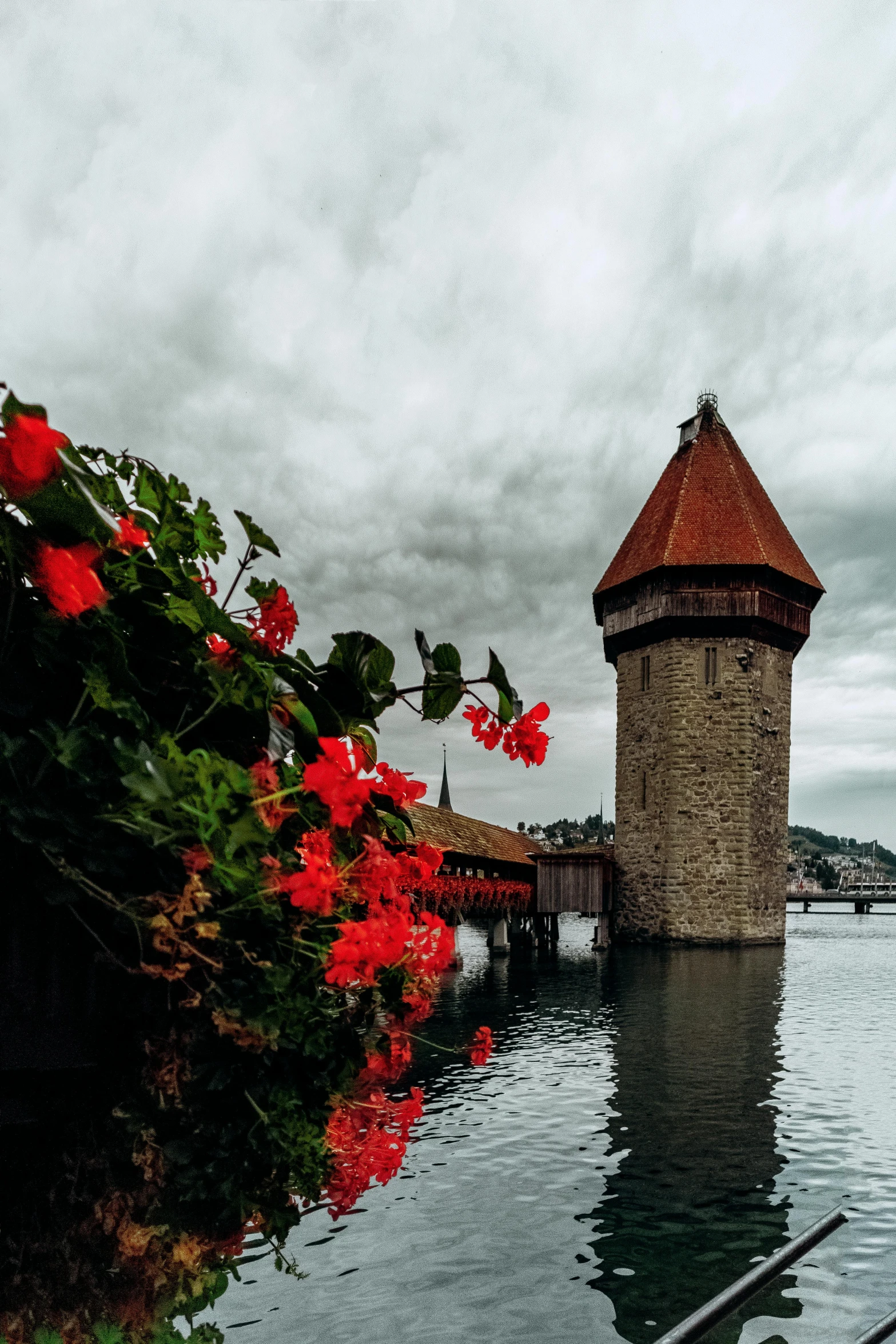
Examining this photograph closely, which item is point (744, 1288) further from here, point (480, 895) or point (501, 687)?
point (480, 895)

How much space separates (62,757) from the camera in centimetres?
107

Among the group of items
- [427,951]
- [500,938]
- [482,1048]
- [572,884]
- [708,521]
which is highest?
[708,521]

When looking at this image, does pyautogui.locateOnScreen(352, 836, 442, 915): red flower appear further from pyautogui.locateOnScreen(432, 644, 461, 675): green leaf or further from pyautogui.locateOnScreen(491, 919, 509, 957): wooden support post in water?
pyautogui.locateOnScreen(491, 919, 509, 957): wooden support post in water

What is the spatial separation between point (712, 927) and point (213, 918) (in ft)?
85.7

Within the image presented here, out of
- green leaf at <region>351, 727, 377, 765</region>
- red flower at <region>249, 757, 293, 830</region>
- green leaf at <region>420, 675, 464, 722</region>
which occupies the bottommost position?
red flower at <region>249, 757, 293, 830</region>

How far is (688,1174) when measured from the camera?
612 cm

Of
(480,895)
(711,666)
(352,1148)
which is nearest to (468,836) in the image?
(480,895)

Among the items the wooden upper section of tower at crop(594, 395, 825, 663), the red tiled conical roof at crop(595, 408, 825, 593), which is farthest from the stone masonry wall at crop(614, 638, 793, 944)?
the red tiled conical roof at crop(595, 408, 825, 593)

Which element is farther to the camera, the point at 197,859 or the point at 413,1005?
the point at 413,1005

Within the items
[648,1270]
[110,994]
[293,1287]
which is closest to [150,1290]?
[110,994]

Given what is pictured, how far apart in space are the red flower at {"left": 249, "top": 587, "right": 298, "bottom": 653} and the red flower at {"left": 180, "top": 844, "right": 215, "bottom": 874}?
1.05 ft

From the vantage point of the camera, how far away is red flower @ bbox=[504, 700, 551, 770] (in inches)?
60.8

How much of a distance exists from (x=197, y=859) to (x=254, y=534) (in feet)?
1.62

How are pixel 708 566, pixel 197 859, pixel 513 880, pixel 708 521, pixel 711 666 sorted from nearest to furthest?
pixel 197 859
pixel 513 880
pixel 711 666
pixel 708 566
pixel 708 521
